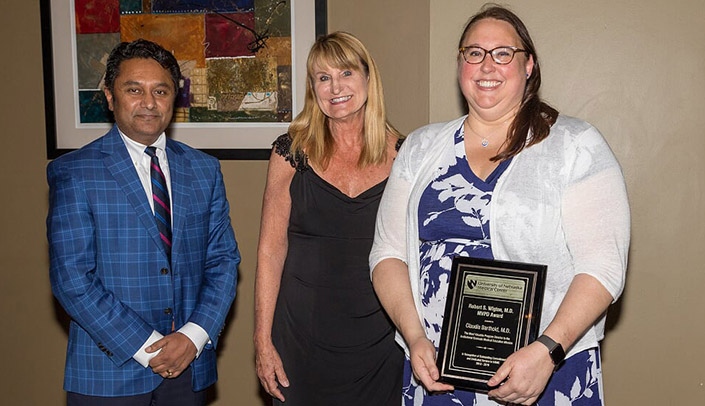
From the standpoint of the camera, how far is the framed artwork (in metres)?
3.61

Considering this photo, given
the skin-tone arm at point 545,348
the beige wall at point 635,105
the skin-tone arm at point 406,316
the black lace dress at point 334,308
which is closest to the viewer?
the skin-tone arm at point 545,348

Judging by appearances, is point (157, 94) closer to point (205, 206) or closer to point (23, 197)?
point (205, 206)

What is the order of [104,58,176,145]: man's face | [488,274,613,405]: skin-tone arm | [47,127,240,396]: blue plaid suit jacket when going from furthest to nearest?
[104,58,176,145]: man's face → [47,127,240,396]: blue plaid suit jacket → [488,274,613,405]: skin-tone arm

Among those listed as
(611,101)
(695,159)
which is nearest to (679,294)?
(695,159)

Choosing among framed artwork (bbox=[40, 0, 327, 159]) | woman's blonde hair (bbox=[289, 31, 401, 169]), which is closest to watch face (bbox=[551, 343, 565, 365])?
woman's blonde hair (bbox=[289, 31, 401, 169])

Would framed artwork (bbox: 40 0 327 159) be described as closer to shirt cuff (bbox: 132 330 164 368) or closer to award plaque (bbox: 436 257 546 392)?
shirt cuff (bbox: 132 330 164 368)

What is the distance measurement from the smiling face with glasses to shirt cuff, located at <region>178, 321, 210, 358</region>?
116cm

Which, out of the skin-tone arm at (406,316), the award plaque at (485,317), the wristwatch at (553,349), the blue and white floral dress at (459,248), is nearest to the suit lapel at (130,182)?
the skin-tone arm at (406,316)

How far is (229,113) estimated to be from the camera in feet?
12.2

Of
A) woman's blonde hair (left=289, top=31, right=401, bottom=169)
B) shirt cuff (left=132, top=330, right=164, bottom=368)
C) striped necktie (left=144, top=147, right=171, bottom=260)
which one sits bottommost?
shirt cuff (left=132, top=330, right=164, bottom=368)

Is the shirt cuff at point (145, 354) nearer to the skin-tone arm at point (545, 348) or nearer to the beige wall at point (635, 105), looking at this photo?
the skin-tone arm at point (545, 348)

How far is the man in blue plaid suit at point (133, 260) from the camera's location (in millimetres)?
2312

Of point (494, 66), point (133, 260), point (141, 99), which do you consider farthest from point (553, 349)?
point (141, 99)

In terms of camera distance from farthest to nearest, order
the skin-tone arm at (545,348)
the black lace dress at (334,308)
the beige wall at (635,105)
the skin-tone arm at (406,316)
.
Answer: the beige wall at (635,105), the black lace dress at (334,308), the skin-tone arm at (406,316), the skin-tone arm at (545,348)
